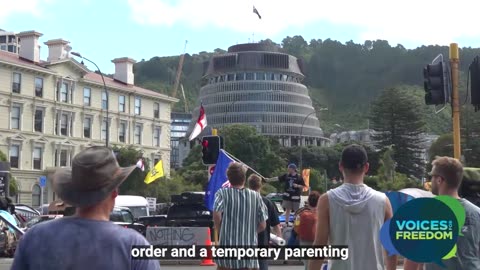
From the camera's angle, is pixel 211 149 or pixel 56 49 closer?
pixel 211 149

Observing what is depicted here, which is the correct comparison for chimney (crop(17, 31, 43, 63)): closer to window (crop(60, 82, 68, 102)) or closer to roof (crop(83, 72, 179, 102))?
window (crop(60, 82, 68, 102))

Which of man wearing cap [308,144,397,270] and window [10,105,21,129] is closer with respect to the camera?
man wearing cap [308,144,397,270]

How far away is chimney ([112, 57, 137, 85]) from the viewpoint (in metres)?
80.4

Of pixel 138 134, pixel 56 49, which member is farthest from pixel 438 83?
pixel 138 134

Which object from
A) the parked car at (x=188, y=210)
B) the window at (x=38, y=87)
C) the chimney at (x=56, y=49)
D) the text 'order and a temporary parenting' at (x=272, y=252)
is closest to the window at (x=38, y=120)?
the window at (x=38, y=87)

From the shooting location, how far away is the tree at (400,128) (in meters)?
105

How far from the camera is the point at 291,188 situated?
18031 mm

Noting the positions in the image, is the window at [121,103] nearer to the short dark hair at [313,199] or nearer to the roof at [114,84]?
the roof at [114,84]

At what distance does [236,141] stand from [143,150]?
29458mm

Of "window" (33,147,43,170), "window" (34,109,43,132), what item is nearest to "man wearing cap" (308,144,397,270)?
"window" (34,109,43,132)

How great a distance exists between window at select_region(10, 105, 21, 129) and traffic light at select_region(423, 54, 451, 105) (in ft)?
197

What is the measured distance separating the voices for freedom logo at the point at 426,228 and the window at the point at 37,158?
219 ft

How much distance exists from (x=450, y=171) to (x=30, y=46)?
68.0m

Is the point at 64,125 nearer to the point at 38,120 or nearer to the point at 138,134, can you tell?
the point at 38,120
